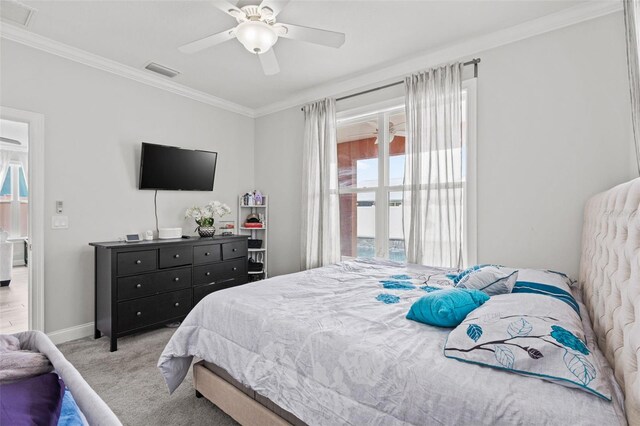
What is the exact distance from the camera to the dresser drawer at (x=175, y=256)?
3150mm

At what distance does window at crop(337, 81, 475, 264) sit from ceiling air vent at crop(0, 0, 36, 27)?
9.45 ft

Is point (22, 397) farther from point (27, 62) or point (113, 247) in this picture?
point (27, 62)

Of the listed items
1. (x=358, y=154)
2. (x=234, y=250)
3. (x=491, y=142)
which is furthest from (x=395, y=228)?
(x=234, y=250)

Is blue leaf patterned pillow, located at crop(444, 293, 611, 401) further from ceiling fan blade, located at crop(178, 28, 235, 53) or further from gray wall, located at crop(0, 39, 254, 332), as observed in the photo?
gray wall, located at crop(0, 39, 254, 332)

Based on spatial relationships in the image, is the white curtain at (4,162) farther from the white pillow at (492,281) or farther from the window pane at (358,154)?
→ the white pillow at (492,281)

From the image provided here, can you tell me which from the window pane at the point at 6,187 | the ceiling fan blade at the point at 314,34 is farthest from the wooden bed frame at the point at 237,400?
the window pane at the point at 6,187

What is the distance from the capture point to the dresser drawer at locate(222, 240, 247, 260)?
12.3 feet

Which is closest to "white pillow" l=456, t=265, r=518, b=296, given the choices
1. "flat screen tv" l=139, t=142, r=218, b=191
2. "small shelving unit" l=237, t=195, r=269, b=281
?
"small shelving unit" l=237, t=195, r=269, b=281

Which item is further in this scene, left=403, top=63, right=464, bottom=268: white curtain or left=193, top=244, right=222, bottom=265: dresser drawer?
left=193, top=244, right=222, bottom=265: dresser drawer

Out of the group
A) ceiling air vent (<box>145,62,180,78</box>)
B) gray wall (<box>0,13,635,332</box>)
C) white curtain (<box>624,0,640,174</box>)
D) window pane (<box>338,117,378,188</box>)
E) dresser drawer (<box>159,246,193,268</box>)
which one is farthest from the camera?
window pane (<box>338,117,378,188</box>)

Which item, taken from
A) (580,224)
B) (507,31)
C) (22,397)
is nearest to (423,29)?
(507,31)

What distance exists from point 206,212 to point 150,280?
105 centimetres

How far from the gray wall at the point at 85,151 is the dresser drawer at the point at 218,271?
2.47 feet

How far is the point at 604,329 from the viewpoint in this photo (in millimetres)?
1275
